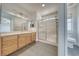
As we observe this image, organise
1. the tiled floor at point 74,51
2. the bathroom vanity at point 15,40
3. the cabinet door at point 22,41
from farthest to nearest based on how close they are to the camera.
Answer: the cabinet door at point 22,41
the bathroom vanity at point 15,40
the tiled floor at point 74,51

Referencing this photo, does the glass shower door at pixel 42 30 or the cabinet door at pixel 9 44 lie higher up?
the glass shower door at pixel 42 30

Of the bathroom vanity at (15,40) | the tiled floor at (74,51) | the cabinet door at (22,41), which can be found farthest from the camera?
the cabinet door at (22,41)

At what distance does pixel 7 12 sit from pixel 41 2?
0.93 meters

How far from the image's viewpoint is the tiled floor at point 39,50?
8.65 feet

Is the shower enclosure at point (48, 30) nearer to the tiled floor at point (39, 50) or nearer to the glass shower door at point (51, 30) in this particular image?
the glass shower door at point (51, 30)

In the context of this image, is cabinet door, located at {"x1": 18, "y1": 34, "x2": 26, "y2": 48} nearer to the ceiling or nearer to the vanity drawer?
the vanity drawer

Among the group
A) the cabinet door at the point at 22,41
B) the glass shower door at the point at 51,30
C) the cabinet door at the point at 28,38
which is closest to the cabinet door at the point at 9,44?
the cabinet door at the point at 22,41

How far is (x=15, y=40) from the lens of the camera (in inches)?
113

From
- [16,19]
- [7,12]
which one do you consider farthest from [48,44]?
[7,12]

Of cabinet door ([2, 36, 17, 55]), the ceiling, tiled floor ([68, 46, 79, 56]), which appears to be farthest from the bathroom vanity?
tiled floor ([68, 46, 79, 56])

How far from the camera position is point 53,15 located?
2617 mm

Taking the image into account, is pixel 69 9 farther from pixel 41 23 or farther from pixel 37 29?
pixel 37 29

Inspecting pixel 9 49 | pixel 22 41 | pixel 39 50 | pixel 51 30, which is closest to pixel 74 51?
pixel 51 30

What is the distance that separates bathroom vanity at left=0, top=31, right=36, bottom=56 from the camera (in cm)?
267
